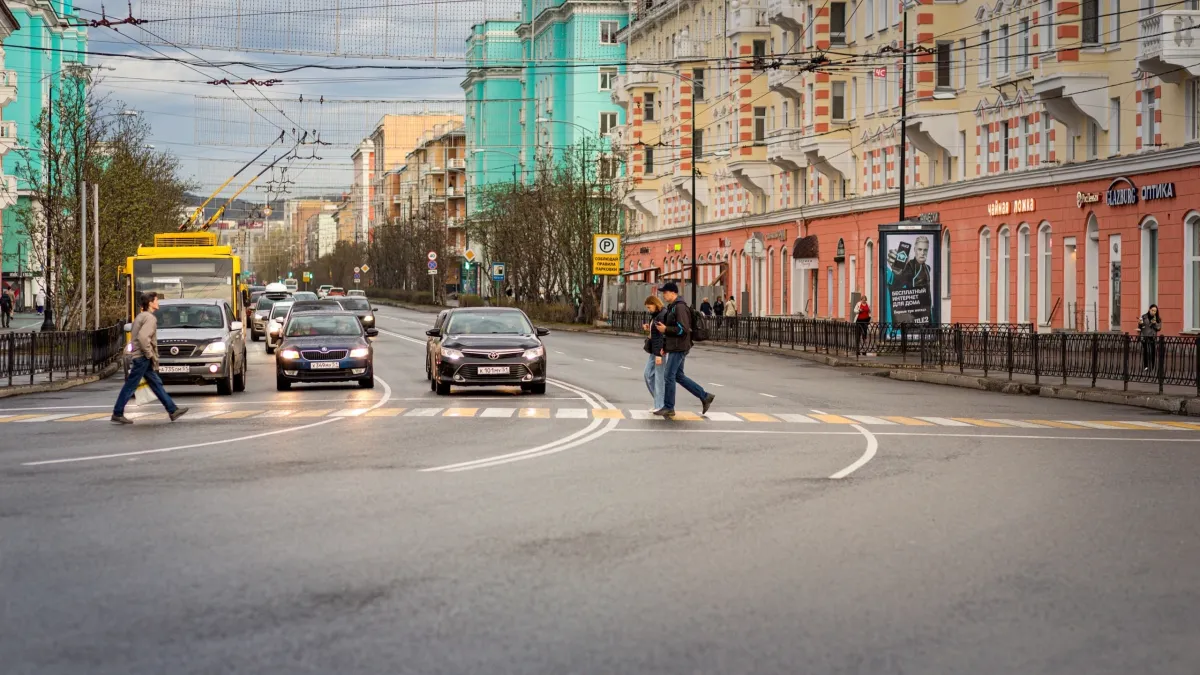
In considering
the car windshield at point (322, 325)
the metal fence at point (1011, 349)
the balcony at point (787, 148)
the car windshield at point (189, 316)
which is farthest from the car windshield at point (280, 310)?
the car windshield at point (189, 316)

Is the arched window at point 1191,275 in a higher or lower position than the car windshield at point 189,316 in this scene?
higher

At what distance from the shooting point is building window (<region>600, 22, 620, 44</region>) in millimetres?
115500

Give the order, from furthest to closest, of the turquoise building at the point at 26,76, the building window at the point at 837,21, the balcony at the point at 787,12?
the turquoise building at the point at 26,76
the balcony at the point at 787,12
the building window at the point at 837,21

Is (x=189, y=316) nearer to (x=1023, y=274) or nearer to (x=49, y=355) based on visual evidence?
(x=49, y=355)

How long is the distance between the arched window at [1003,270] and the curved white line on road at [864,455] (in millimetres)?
30554

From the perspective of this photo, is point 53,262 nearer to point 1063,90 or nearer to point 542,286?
point 1063,90

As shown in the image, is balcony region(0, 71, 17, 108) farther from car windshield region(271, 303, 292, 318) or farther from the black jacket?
the black jacket

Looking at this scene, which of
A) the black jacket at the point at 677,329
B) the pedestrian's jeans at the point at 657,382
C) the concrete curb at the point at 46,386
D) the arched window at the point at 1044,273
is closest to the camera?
the black jacket at the point at 677,329

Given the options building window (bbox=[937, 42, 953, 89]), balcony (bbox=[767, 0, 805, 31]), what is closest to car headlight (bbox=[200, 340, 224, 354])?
building window (bbox=[937, 42, 953, 89])

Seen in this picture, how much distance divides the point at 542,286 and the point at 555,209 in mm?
11179

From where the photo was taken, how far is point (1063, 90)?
45.3 meters

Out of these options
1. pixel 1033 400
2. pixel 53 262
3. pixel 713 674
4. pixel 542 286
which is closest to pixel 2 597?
pixel 713 674

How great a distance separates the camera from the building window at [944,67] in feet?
184

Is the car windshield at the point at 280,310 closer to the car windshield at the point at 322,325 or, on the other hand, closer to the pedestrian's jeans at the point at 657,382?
the car windshield at the point at 322,325
